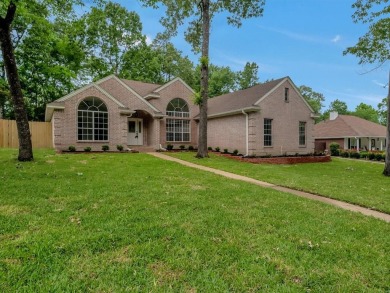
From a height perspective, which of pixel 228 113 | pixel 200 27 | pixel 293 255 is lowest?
pixel 293 255

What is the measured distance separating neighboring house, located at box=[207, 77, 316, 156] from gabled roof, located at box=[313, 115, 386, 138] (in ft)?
44.5

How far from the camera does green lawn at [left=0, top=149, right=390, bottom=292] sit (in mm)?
2732

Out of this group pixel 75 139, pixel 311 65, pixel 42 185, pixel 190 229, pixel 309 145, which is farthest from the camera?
pixel 311 65

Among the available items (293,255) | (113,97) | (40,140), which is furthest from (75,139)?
(293,255)

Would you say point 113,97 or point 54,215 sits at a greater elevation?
point 113,97

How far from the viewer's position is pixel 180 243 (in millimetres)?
3557

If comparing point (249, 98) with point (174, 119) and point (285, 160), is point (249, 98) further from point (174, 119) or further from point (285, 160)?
point (174, 119)

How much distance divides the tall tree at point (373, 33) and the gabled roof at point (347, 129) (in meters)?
18.8

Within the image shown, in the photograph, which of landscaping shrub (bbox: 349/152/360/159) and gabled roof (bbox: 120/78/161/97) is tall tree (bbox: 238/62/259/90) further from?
gabled roof (bbox: 120/78/161/97)

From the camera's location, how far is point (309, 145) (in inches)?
805

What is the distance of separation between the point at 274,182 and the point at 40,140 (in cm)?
1940

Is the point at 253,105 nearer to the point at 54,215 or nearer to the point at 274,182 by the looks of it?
the point at 274,182

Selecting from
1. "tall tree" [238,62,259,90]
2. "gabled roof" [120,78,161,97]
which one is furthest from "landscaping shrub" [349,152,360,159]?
"gabled roof" [120,78,161,97]

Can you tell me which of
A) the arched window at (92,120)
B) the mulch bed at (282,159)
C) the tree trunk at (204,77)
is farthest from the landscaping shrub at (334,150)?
the arched window at (92,120)
